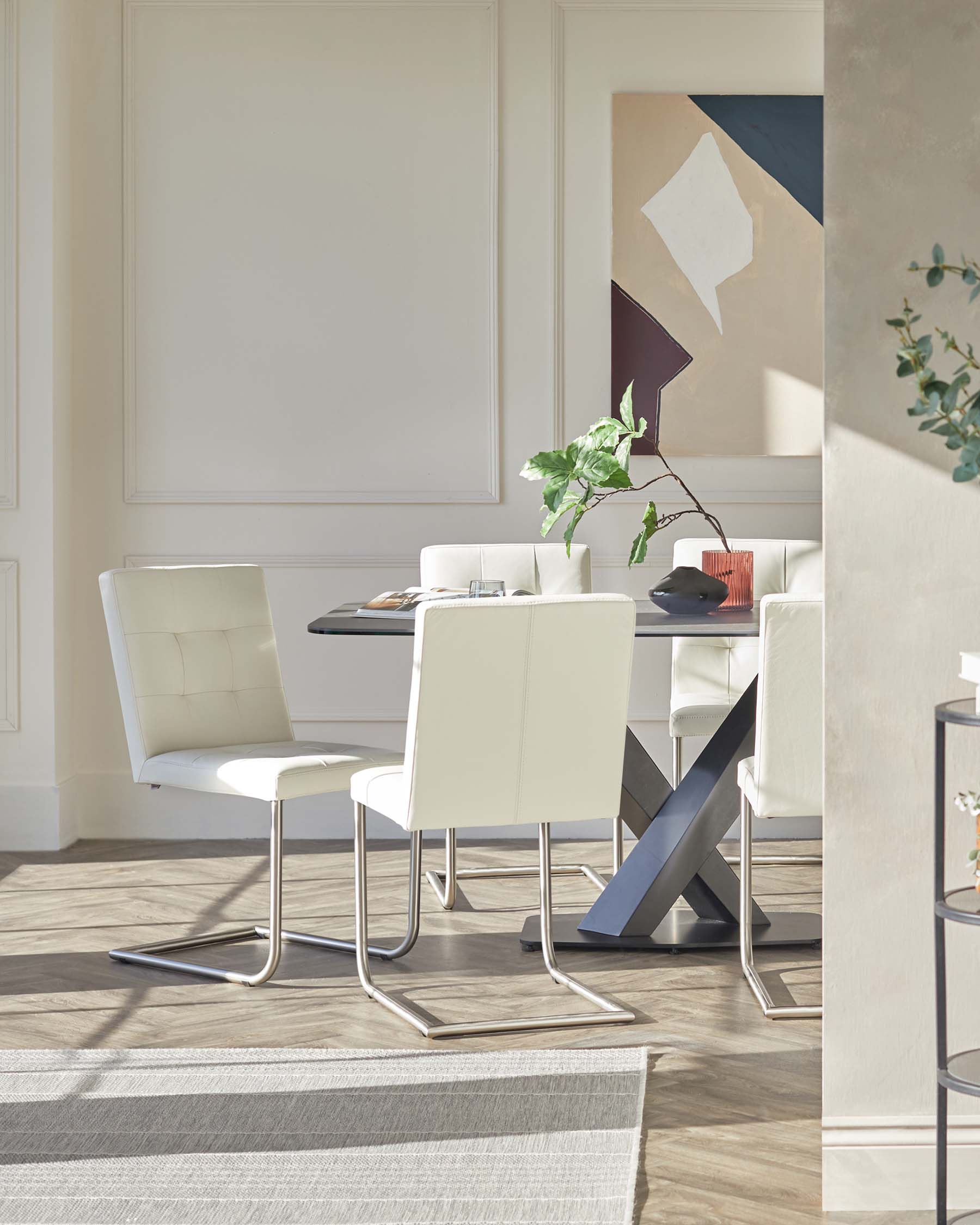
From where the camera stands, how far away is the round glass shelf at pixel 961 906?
1.82 m

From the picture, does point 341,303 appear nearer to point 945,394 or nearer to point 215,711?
point 215,711

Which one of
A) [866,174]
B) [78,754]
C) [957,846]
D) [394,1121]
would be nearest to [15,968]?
[394,1121]

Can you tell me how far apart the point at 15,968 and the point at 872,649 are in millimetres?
2315

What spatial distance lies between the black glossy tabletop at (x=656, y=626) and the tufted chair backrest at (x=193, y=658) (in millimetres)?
355

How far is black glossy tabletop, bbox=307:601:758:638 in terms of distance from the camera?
10.3 ft

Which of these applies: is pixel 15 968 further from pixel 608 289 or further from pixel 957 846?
pixel 608 289

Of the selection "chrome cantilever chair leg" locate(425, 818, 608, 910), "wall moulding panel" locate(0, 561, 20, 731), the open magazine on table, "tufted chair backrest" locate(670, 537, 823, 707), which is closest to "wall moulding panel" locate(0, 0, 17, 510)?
"wall moulding panel" locate(0, 561, 20, 731)

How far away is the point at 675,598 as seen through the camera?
3.57 meters

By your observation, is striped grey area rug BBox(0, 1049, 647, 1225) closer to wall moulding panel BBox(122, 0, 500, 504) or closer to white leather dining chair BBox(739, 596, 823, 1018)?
white leather dining chair BBox(739, 596, 823, 1018)

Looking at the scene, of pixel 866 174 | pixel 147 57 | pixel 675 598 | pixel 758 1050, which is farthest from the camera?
pixel 147 57

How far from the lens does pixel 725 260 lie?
15.9 feet

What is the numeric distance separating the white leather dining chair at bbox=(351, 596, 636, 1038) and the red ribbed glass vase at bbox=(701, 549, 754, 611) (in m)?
0.83

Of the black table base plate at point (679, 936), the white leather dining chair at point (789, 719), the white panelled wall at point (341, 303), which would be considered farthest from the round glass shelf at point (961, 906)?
the white panelled wall at point (341, 303)

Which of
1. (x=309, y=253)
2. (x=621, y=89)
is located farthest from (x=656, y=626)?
(x=621, y=89)
